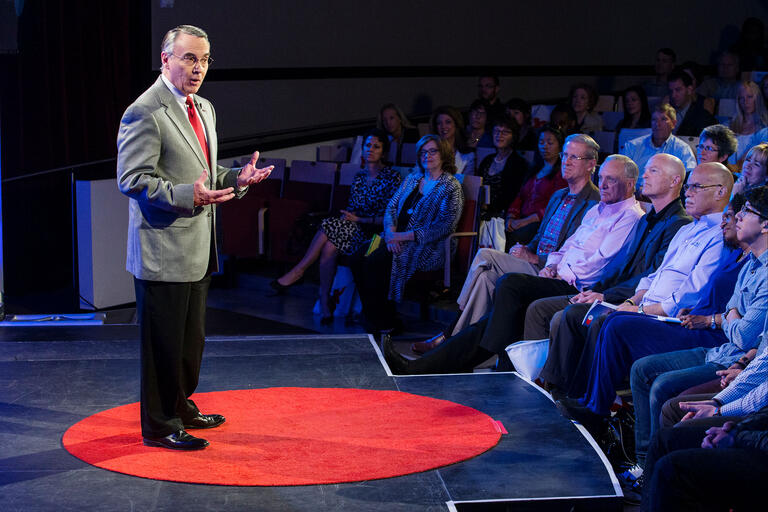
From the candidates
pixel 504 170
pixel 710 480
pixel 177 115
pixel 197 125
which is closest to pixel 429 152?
pixel 504 170

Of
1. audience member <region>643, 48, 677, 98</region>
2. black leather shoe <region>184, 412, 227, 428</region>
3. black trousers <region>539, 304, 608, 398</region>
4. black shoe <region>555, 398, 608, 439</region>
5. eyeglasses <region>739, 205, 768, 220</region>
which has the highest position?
audience member <region>643, 48, 677, 98</region>

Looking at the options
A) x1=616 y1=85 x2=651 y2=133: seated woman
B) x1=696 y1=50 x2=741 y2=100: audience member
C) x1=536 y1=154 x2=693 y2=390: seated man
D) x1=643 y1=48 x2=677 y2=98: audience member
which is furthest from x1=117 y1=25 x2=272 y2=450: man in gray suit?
x1=643 y1=48 x2=677 y2=98: audience member

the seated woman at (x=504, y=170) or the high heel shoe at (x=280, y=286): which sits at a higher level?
the seated woman at (x=504, y=170)

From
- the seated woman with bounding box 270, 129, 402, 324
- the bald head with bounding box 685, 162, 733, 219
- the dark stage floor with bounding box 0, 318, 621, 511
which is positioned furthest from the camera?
the seated woman with bounding box 270, 129, 402, 324

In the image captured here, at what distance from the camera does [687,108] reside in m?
6.18

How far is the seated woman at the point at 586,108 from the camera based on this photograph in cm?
676

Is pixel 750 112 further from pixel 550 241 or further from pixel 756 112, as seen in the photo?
pixel 550 241

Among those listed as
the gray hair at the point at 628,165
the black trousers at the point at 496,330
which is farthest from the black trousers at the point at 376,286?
the gray hair at the point at 628,165

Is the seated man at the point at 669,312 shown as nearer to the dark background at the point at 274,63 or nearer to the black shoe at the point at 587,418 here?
the black shoe at the point at 587,418

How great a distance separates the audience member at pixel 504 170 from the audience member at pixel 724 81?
251 cm

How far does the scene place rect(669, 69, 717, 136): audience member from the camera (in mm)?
6078

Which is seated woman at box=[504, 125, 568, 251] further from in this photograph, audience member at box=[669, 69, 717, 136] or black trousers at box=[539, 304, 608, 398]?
black trousers at box=[539, 304, 608, 398]

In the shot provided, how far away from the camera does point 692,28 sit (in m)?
9.84

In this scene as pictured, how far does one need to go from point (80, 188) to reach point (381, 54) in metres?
3.66
